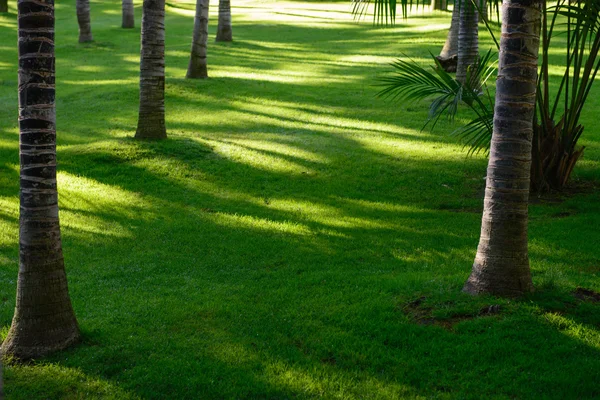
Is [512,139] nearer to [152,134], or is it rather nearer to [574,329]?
[574,329]

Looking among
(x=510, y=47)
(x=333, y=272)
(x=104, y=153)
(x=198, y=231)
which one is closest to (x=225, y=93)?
(x=104, y=153)

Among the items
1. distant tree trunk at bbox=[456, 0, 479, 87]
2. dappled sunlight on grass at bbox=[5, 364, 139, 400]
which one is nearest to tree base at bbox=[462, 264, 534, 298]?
dappled sunlight on grass at bbox=[5, 364, 139, 400]

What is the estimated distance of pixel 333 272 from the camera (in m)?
8.27

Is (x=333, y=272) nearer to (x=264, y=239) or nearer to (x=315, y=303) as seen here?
(x=315, y=303)

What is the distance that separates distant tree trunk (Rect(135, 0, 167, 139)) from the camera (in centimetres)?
1366

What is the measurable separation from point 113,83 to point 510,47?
15.8 metres

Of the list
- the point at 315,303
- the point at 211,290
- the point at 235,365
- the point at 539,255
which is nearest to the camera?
the point at 235,365

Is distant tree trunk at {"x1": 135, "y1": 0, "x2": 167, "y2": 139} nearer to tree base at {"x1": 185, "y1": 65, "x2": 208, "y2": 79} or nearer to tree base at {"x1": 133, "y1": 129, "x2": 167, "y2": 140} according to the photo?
tree base at {"x1": 133, "y1": 129, "x2": 167, "y2": 140}

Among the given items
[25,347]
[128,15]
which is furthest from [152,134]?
[128,15]

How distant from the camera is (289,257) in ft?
29.4

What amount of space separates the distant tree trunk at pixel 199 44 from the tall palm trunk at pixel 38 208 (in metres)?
13.9

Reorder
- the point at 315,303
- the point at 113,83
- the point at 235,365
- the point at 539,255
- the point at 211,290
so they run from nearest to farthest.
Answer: the point at 235,365, the point at 315,303, the point at 211,290, the point at 539,255, the point at 113,83

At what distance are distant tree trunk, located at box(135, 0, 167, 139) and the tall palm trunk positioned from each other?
25.3 ft

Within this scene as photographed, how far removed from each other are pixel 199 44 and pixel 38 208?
1456 cm
